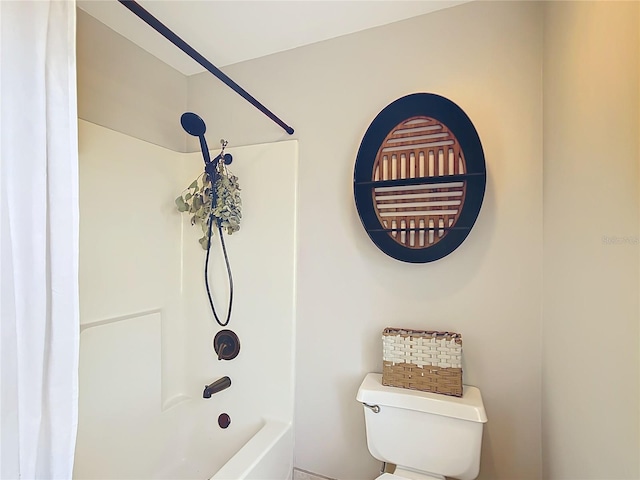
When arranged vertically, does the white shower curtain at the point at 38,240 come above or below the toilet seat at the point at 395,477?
above

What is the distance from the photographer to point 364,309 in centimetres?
165

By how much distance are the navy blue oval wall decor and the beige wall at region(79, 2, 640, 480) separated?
8cm

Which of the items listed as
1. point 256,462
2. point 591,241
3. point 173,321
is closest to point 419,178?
point 591,241

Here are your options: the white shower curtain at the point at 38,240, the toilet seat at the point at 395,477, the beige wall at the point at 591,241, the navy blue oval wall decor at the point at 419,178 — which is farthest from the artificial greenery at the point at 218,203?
the beige wall at the point at 591,241

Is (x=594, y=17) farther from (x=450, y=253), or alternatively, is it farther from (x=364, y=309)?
(x=364, y=309)

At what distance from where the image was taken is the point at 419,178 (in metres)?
1.45

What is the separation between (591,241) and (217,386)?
1.72 m

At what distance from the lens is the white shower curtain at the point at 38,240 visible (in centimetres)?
73

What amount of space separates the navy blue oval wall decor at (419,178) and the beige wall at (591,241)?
295 mm

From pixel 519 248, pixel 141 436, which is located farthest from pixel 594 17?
pixel 141 436

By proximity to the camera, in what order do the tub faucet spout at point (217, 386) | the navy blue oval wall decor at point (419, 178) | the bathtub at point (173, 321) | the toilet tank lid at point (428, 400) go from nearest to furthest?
the toilet tank lid at point (428, 400)
the navy blue oval wall decor at point (419, 178)
the bathtub at point (173, 321)
the tub faucet spout at point (217, 386)

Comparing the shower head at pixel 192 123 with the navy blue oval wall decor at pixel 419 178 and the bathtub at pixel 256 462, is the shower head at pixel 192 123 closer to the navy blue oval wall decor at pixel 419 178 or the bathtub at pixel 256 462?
the navy blue oval wall decor at pixel 419 178

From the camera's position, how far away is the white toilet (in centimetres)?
131

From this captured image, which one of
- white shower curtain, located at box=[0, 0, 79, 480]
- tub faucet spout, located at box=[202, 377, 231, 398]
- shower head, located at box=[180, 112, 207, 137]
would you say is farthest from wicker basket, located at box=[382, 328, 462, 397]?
shower head, located at box=[180, 112, 207, 137]
